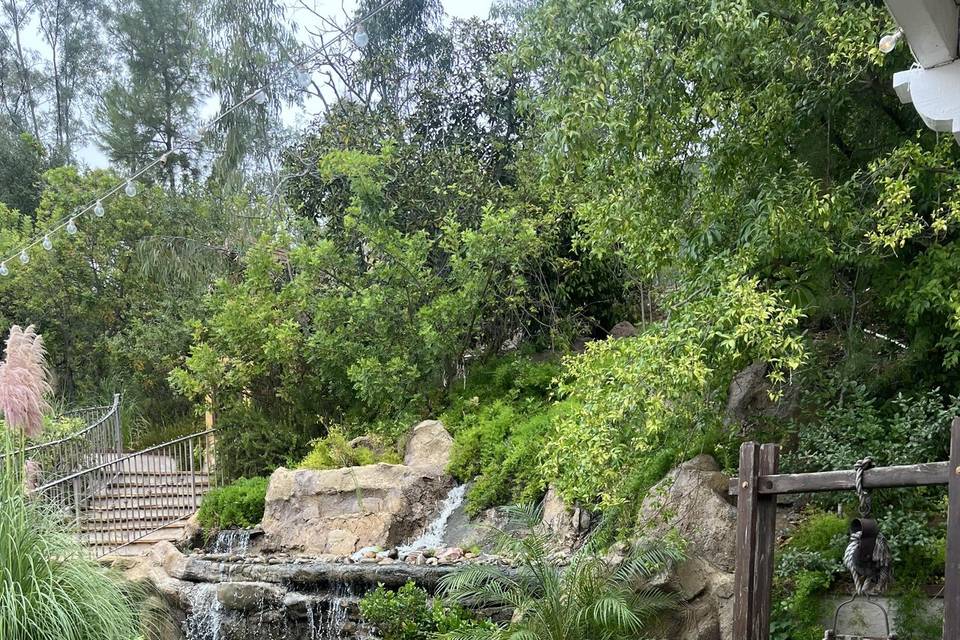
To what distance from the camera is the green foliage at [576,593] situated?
20.1 ft

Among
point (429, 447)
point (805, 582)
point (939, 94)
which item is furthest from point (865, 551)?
point (429, 447)

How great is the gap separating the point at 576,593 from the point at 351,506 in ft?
14.4

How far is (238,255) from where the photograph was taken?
15758mm

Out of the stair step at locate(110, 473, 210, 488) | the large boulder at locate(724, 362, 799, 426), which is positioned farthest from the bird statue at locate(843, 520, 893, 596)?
the stair step at locate(110, 473, 210, 488)

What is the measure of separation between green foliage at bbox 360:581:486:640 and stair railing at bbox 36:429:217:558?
3822mm

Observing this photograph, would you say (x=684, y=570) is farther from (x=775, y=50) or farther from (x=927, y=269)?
(x=775, y=50)

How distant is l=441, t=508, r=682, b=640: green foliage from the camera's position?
6.12 meters

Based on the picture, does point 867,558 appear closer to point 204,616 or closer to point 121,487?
point 204,616

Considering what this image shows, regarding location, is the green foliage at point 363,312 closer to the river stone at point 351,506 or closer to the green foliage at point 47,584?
the river stone at point 351,506

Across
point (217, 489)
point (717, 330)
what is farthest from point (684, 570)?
point (217, 489)

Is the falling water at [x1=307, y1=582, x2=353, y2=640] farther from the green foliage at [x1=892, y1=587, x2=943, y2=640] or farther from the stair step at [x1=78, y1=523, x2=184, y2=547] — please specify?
the green foliage at [x1=892, y1=587, x2=943, y2=640]

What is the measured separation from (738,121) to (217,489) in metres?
8.28

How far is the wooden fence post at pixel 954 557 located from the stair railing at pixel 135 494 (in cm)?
867

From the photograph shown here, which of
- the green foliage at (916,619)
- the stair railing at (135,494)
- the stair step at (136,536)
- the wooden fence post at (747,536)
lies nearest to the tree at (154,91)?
the stair railing at (135,494)
